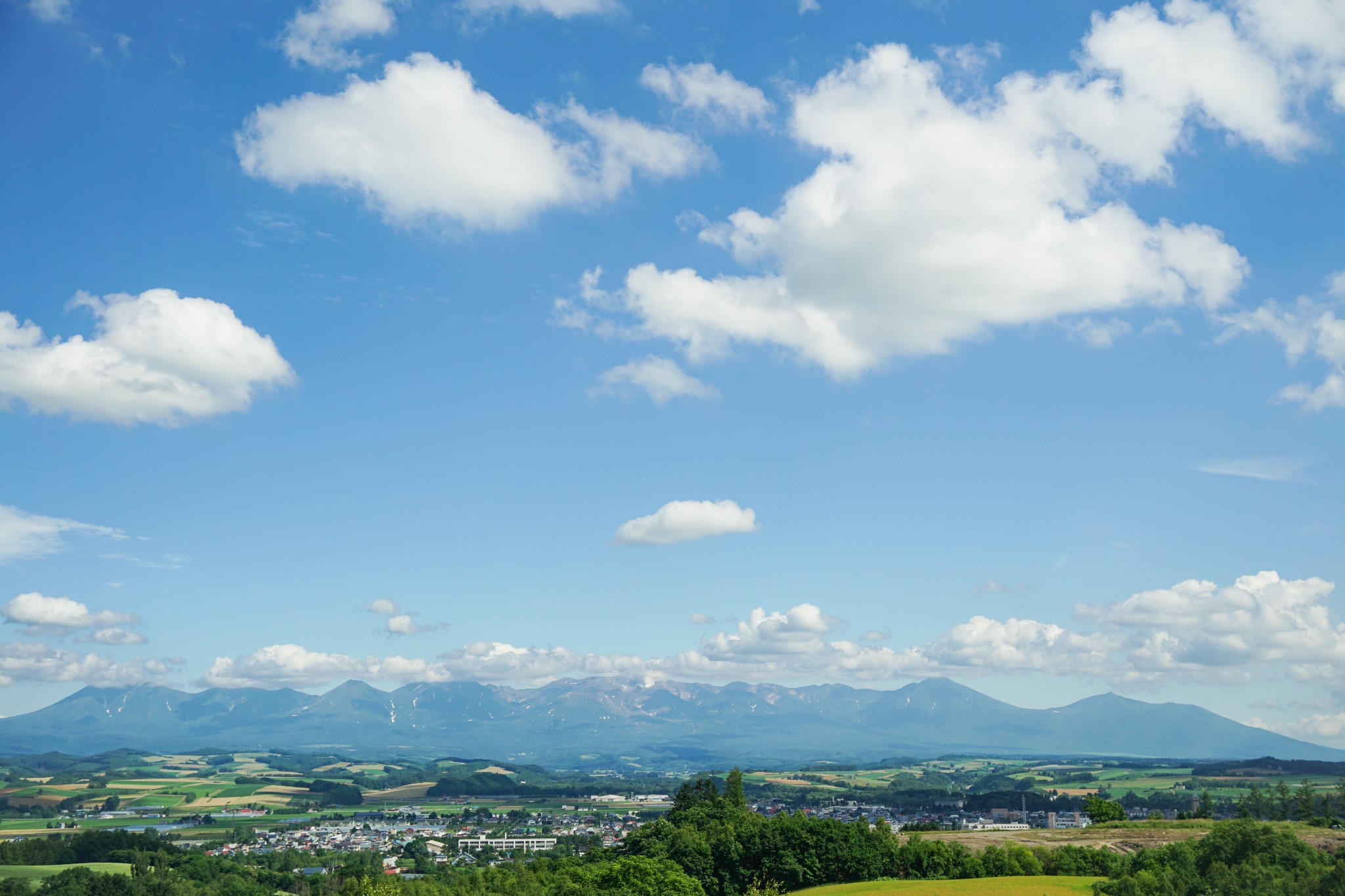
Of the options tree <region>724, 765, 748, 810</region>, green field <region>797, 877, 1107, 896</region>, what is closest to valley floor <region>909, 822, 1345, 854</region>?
green field <region>797, 877, 1107, 896</region>

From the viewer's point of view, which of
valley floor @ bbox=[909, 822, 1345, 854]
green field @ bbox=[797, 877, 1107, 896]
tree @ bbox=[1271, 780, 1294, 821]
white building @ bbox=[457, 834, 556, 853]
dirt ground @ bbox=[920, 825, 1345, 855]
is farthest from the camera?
white building @ bbox=[457, 834, 556, 853]

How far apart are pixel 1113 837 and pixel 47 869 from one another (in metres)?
115

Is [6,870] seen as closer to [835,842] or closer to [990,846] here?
[835,842]

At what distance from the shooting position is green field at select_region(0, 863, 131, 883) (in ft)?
339

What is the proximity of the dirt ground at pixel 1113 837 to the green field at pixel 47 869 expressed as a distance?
85662 mm

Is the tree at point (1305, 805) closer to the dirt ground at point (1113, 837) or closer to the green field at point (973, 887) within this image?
the dirt ground at point (1113, 837)

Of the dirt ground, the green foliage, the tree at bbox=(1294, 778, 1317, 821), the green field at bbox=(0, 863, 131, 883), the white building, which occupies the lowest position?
the white building

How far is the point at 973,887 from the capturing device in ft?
192

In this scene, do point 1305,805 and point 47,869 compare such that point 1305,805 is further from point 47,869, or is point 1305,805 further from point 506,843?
point 47,869

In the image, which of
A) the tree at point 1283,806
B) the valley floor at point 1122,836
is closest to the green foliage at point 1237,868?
the valley floor at point 1122,836

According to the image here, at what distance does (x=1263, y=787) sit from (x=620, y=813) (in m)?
130

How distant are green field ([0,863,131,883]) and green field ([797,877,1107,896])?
79051 millimetres

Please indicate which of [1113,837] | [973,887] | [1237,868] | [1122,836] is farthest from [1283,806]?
[1237,868]

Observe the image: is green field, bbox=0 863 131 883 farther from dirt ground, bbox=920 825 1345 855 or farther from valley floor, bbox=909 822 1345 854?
valley floor, bbox=909 822 1345 854
